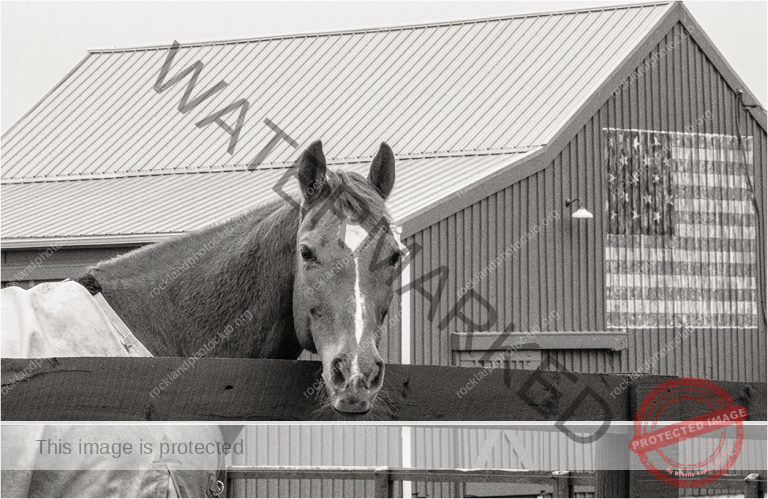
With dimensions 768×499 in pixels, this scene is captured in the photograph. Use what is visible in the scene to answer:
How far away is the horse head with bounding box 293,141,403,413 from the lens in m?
3.53

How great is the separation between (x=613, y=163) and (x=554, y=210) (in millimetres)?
1444

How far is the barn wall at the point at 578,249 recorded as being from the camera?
1535 centimetres

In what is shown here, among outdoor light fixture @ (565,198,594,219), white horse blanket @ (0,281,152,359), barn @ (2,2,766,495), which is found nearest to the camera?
white horse blanket @ (0,281,152,359)

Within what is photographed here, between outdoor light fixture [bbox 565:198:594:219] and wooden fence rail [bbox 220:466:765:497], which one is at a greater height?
outdoor light fixture [bbox 565:198:594:219]

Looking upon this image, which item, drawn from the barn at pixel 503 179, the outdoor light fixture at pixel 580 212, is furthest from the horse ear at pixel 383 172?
the outdoor light fixture at pixel 580 212

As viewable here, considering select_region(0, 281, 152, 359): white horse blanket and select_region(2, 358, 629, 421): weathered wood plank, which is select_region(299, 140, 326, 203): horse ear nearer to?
select_region(2, 358, 629, 421): weathered wood plank

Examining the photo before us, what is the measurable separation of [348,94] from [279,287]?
1672 cm

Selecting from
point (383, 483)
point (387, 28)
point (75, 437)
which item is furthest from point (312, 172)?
point (387, 28)

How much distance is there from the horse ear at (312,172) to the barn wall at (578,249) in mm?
10656

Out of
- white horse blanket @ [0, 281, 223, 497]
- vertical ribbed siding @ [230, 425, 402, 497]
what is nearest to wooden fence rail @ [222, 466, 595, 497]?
white horse blanket @ [0, 281, 223, 497]

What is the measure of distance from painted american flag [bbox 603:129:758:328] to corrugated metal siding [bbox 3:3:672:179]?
1391 mm

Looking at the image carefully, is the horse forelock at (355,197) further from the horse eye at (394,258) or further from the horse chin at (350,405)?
the horse chin at (350,405)

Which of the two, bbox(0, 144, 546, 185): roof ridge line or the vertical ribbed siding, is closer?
the vertical ribbed siding

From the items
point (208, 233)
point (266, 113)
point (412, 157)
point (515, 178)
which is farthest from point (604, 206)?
point (208, 233)
